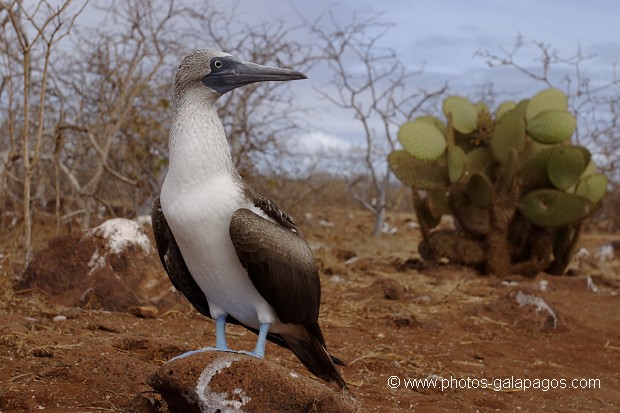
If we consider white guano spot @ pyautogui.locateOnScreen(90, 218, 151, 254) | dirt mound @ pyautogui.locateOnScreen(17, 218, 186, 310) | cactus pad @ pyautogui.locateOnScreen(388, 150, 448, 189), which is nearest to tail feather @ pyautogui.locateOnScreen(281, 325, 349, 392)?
dirt mound @ pyautogui.locateOnScreen(17, 218, 186, 310)

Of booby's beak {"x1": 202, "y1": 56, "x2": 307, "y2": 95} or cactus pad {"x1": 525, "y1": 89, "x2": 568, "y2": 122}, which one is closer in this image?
booby's beak {"x1": 202, "y1": 56, "x2": 307, "y2": 95}

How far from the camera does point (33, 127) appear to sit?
25.0 feet

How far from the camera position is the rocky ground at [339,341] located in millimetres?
3043

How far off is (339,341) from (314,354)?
1.76 m

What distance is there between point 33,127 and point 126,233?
3.27 metres

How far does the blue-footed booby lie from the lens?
247cm

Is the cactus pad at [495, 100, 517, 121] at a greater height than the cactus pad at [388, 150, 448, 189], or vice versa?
the cactus pad at [495, 100, 517, 121]

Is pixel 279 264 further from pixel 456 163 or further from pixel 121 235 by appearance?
pixel 456 163

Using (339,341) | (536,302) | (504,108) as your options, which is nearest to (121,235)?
(339,341)

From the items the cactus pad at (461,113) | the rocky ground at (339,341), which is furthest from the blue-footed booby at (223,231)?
the cactus pad at (461,113)

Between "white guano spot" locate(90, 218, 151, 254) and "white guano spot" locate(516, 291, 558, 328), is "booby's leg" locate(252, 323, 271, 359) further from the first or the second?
"white guano spot" locate(516, 291, 558, 328)

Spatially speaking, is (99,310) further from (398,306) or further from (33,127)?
(33,127)

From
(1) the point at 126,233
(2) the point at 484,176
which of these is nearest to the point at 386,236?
(2) the point at 484,176

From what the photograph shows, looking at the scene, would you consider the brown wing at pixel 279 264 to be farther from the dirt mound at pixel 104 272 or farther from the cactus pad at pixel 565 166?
the cactus pad at pixel 565 166
